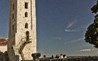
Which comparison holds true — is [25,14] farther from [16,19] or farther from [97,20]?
[97,20]

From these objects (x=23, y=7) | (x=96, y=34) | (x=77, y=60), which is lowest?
(x=77, y=60)

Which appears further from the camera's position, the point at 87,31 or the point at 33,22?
the point at 33,22

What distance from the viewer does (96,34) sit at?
2494cm

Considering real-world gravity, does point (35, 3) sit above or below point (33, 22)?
above

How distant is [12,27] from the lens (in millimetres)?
50812

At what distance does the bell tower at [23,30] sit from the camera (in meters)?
47.8

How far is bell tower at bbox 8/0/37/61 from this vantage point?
4785 centimetres

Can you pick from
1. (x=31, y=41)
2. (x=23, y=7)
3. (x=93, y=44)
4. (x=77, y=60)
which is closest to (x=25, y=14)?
(x=23, y=7)

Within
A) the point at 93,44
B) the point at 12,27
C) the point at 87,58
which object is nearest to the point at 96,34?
the point at 93,44

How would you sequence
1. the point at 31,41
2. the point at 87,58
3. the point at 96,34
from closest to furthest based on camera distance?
the point at 96,34 < the point at 87,58 < the point at 31,41

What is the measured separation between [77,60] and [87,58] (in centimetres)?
168

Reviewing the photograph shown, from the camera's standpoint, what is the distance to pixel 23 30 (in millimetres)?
48906

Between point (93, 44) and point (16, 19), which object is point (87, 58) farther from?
point (16, 19)

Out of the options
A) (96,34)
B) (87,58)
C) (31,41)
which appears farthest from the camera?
(31,41)
